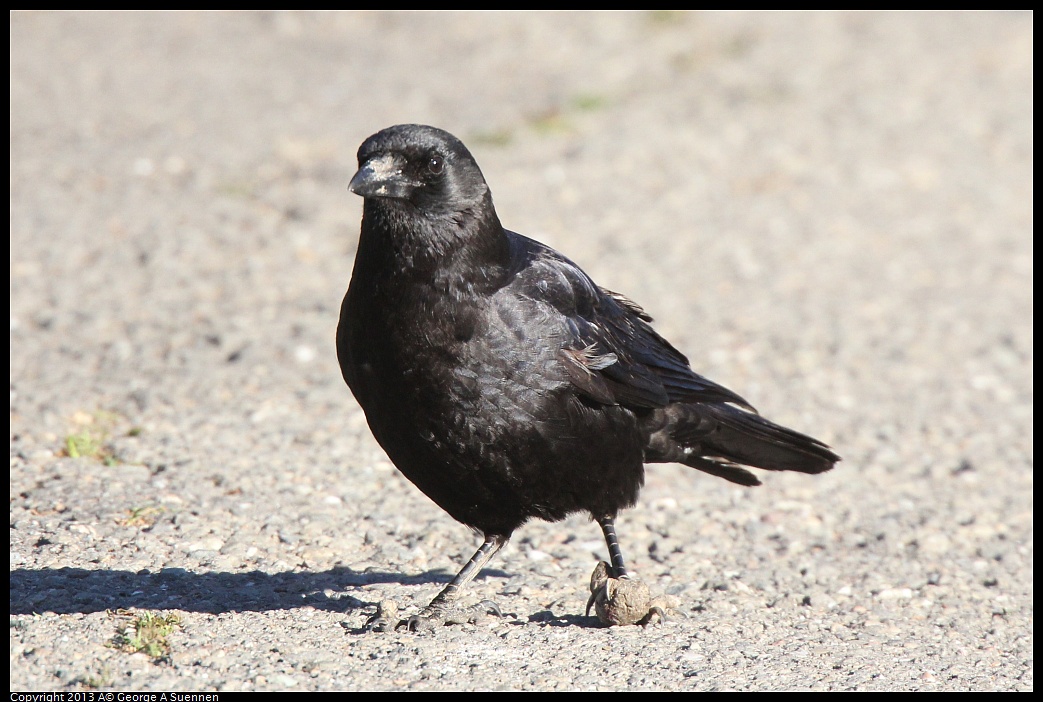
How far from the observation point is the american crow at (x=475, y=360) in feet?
13.7

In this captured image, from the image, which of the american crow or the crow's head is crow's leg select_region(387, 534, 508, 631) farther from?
the crow's head

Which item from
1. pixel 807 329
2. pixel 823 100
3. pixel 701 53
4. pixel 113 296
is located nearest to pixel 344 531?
pixel 113 296

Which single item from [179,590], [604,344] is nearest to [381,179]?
[604,344]

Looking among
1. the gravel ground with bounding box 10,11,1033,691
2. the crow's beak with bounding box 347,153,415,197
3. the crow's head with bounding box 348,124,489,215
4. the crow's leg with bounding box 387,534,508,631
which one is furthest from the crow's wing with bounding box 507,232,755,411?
the gravel ground with bounding box 10,11,1033,691

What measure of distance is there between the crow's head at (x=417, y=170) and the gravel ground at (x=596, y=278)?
156 centimetres

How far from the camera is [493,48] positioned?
43.9ft

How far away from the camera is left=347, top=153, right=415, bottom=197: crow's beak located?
13.2 ft

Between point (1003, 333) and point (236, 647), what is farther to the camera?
point (1003, 333)

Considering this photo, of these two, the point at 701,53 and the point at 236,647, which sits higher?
the point at 701,53

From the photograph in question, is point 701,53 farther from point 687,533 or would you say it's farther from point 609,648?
point 609,648

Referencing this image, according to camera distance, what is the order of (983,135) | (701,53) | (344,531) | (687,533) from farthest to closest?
(701,53), (983,135), (687,533), (344,531)

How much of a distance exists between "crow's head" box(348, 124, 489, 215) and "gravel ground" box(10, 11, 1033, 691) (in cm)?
156

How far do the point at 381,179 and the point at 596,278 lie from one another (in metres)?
4.85

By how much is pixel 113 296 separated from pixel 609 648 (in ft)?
15.9
